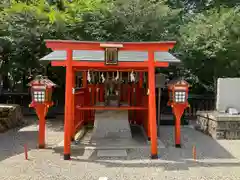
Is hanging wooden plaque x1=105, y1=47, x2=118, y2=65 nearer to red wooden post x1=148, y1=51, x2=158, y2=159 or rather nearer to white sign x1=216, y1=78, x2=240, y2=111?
red wooden post x1=148, y1=51, x2=158, y2=159

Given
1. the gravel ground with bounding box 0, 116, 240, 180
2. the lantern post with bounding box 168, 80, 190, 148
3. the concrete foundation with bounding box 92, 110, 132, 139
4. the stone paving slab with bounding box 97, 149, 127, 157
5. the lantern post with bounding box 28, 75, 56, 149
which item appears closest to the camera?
the gravel ground with bounding box 0, 116, 240, 180

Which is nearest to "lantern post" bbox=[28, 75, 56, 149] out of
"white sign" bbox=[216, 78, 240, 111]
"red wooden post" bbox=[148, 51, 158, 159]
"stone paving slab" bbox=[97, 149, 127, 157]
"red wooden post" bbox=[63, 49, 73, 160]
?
"red wooden post" bbox=[63, 49, 73, 160]

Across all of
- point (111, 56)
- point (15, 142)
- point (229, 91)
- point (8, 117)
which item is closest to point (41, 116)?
point (15, 142)

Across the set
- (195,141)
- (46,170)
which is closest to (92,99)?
(195,141)

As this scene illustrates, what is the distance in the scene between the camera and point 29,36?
10.6 metres

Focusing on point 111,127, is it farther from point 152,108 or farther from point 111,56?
point 111,56

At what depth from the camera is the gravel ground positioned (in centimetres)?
498

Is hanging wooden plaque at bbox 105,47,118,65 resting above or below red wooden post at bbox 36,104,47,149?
above

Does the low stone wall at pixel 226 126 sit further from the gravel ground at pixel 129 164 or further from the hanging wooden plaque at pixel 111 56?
the hanging wooden plaque at pixel 111 56

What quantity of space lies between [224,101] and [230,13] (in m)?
4.66

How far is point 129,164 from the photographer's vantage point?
568 cm

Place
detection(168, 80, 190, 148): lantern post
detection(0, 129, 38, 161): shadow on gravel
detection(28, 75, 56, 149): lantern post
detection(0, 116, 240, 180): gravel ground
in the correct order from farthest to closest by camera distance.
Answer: detection(168, 80, 190, 148): lantern post < detection(28, 75, 56, 149): lantern post < detection(0, 129, 38, 161): shadow on gravel < detection(0, 116, 240, 180): gravel ground

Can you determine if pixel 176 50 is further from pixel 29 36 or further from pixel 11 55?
pixel 11 55

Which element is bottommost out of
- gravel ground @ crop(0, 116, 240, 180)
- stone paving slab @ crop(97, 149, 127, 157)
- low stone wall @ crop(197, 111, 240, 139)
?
gravel ground @ crop(0, 116, 240, 180)
